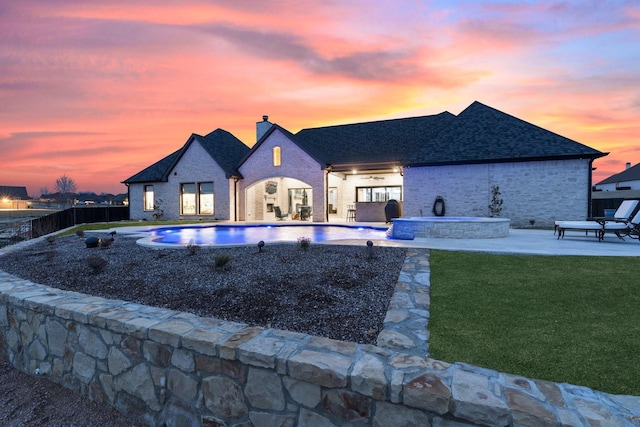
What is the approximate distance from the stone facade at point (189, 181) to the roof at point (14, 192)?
90.8 metres

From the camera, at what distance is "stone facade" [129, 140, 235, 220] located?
888 inches

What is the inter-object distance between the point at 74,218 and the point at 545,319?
24.4 metres

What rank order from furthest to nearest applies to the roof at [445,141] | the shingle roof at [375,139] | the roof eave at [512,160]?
the shingle roof at [375,139] < the roof at [445,141] < the roof eave at [512,160]

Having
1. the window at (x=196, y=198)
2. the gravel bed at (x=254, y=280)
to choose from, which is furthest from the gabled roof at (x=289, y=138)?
the gravel bed at (x=254, y=280)

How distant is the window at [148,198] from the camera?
25578mm

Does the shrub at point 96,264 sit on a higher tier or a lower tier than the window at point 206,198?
lower

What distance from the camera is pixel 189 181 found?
78.3 feet

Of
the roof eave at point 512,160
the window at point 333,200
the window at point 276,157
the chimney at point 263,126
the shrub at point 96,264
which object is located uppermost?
the chimney at point 263,126

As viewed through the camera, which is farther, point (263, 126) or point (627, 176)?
point (627, 176)

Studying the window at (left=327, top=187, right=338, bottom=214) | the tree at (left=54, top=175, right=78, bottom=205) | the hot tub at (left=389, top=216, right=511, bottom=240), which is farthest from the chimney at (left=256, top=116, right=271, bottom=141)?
the tree at (left=54, top=175, right=78, bottom=205)

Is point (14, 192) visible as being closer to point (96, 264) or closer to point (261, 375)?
point (96, 264)

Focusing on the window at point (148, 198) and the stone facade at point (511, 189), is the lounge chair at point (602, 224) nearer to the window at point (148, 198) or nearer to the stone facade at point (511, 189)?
the stone facade at point (511, 189)

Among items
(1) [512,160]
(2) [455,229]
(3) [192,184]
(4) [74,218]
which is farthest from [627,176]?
(4) [74,218]

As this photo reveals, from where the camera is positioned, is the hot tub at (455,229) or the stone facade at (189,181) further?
the stone facade at (189,181)
